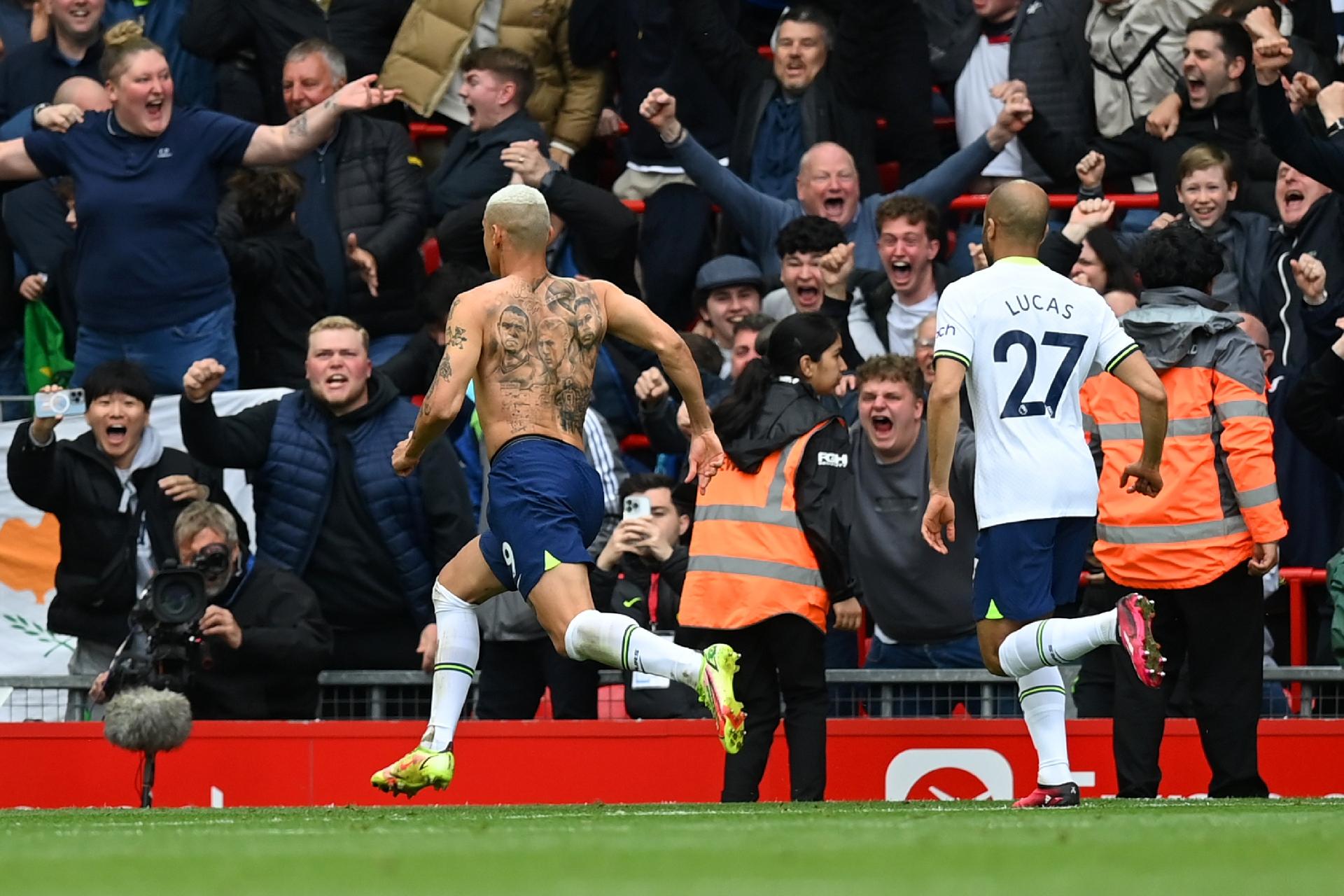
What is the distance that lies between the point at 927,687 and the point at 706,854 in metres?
4.98

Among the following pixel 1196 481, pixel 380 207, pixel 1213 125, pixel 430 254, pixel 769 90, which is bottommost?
pixel 1196 481

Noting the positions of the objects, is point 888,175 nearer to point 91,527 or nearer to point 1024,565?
point 91,527

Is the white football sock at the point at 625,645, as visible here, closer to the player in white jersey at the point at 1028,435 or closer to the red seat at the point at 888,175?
the player in white jersey at the point at 1028,435

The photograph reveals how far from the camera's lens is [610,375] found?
1236 centimetres

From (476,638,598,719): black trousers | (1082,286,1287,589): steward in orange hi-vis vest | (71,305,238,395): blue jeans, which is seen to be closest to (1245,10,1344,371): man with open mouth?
(1082,286,1287,589): steward in orange hi-vis vest

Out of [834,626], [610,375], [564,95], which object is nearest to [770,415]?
[834,626]

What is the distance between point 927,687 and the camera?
10.2 m

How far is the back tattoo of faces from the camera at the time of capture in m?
8.17

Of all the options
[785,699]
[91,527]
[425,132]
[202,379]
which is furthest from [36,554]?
[785,699]

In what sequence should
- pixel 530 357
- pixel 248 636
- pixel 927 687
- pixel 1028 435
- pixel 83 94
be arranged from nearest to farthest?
pixel 530 357 < pixel 1028 435 < pixel 927 687 < pixel 248 636 < pixel 83 94

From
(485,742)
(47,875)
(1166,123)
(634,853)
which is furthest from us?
(1166,123)

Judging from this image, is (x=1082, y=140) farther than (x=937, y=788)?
Yes

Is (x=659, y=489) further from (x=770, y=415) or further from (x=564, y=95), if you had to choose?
(x=564, y=95)

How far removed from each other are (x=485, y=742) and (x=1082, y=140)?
506 centimetres
